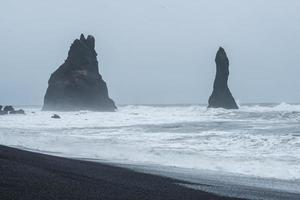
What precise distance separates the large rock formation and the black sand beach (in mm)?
68897

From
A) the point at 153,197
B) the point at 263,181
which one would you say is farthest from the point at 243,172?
the point at 153,197

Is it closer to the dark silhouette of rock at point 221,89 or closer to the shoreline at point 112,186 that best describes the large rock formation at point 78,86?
the dark silhouette of rock at point 221,89

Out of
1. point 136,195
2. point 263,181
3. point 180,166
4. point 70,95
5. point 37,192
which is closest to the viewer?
point 37,192

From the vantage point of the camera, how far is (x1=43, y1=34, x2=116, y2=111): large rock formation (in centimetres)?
7956

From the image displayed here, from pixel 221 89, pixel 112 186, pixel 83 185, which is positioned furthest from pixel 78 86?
pixel 83 185

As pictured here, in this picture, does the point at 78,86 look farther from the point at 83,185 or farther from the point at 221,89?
the point at 83,185

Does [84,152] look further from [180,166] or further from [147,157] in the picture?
[180,166]

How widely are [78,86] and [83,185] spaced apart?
246ft

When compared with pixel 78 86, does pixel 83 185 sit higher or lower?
lower

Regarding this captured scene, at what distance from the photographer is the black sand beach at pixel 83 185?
602 centimetres

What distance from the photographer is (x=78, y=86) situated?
3189 inches

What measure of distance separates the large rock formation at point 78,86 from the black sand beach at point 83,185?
226ft

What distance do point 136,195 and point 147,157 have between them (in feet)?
25.9

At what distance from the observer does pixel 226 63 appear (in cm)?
8812
